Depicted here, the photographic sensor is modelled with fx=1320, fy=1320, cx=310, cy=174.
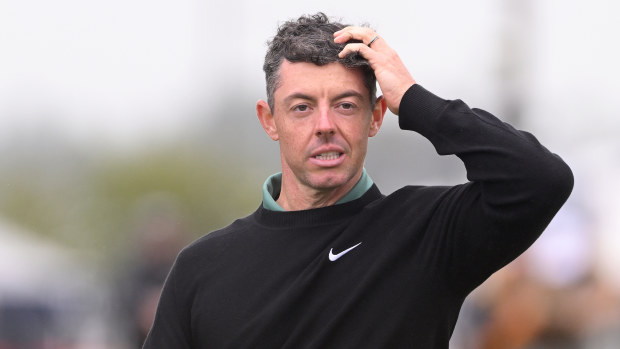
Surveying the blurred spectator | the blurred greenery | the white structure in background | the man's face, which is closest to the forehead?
the man's face

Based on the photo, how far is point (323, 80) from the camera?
461cm

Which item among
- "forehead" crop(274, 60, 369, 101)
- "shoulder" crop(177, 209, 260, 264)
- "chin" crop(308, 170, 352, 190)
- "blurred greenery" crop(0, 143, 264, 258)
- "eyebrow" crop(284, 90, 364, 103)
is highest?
"forehead" crop(274, 60, 369, 101)

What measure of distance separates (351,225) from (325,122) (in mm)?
379

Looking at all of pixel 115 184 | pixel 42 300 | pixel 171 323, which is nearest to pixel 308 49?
pixel 171 323

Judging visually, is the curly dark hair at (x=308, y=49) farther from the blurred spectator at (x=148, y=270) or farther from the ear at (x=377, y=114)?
the blurred spectator at (x=148, y=270)

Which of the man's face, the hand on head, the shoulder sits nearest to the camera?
the hand on head

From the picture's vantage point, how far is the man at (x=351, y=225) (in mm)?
4227

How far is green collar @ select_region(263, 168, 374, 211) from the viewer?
185 inches

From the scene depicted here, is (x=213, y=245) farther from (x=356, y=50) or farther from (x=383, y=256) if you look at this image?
(x=356, y=50)

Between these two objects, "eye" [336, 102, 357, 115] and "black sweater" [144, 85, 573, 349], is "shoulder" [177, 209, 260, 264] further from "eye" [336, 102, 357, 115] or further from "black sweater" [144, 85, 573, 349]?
"eye" [336, 102, 357, 115]

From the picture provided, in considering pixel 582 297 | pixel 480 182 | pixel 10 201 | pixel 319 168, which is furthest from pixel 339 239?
pixel 10 201

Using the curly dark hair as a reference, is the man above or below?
below

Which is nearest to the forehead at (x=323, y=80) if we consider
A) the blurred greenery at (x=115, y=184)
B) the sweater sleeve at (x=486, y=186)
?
the sweater sleeve at (x=486, y=186)

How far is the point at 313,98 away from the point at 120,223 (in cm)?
3946
